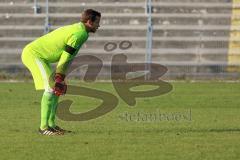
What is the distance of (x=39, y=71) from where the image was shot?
1188cm

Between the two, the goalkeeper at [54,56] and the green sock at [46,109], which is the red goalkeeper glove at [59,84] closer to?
the goalkeeper at [54,56]

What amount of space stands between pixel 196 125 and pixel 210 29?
12.6 m

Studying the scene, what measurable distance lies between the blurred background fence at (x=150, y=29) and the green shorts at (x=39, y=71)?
42.0ft

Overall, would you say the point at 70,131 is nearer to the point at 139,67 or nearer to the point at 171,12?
the point at 139,67

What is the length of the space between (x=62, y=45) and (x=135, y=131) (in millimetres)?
1706

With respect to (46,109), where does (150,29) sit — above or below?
below

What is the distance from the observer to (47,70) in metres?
11.9

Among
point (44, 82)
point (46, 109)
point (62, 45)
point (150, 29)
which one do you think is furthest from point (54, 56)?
point (150, 29)

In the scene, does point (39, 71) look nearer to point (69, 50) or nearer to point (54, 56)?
point (54, 56)

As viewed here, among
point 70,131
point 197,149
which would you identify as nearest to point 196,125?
point 70,131

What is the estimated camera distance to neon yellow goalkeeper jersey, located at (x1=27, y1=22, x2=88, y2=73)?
11562 mm

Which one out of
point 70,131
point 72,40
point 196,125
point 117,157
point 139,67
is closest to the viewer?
point 117,157

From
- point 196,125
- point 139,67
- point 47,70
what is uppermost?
point 47,70

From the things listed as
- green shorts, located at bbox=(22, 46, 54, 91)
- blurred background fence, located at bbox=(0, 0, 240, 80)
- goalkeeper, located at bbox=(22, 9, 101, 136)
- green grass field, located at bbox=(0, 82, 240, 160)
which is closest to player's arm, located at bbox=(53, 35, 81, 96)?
goalkeeper, located at bbox=(22, 9, 101, 136)
